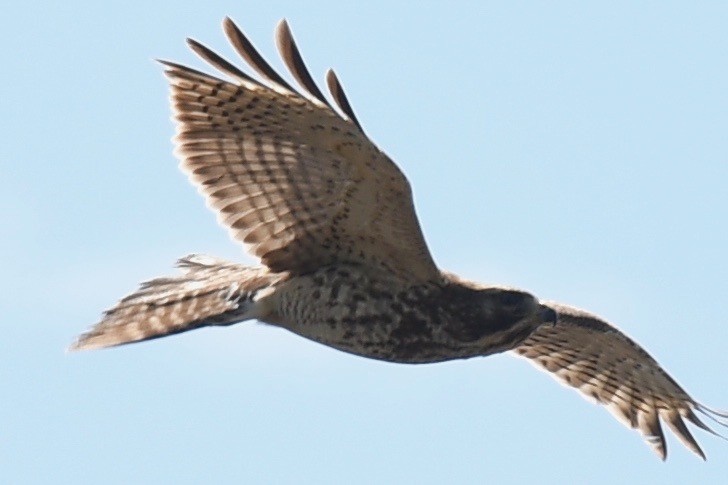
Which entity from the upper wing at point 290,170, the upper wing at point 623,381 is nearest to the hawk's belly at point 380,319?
the upper wing at point 290,170

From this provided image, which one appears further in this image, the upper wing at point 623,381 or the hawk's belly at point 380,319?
the upper wing at point 623,381

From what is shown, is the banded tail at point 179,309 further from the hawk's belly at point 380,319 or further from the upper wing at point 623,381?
the upper wing at point 623,381

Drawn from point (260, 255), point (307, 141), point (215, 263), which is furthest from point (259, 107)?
point (215, 263)

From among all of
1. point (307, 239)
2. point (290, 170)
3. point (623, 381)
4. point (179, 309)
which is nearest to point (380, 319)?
point (307, 239)

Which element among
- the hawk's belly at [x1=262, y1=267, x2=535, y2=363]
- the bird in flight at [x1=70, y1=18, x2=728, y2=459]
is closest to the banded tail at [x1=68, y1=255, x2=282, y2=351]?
the bird in flight at [x1=70, y1=18, x2=728, y2=459]

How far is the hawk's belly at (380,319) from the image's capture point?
28.0 ft

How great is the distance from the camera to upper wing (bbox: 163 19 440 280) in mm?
8141

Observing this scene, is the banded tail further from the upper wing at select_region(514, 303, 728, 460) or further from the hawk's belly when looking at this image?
the upper wing at select_region(514, 303, 728, 460)

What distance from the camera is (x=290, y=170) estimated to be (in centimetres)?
845

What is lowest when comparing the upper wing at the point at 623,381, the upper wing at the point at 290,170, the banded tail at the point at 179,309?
the upper wing at the point at 623,381

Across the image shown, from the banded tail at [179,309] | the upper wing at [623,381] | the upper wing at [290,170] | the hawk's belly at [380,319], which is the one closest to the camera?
the upper wing at [290,170]

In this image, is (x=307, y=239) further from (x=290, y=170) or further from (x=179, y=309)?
(x=179, y=309)

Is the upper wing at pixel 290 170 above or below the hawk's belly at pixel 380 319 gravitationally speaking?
above

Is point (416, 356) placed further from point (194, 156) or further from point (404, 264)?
point (194, 156)
